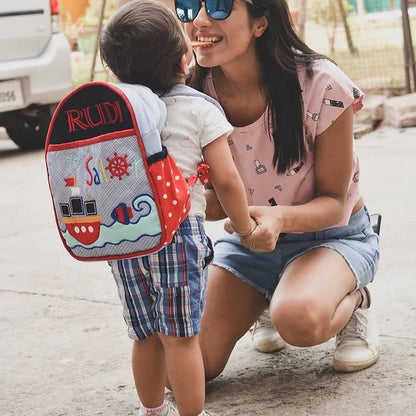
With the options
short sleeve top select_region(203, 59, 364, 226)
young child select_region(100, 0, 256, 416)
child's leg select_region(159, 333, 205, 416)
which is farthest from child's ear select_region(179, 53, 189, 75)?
child's leg select_region(159, 333, 205, 416)

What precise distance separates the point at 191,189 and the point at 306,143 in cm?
60

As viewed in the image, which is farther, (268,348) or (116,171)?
(268,348)

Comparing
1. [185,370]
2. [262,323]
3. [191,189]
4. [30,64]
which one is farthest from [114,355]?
[30,64]

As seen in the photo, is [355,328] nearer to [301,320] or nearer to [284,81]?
[301,320]

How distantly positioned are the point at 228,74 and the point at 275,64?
0.17 meters

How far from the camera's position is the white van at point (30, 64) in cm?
784

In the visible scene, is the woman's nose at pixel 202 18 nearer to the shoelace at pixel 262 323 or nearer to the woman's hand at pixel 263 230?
the woman's hand at pixel 263 230

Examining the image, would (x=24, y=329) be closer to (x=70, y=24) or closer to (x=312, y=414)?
(x=312, y=414)

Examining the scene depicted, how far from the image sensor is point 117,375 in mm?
3176

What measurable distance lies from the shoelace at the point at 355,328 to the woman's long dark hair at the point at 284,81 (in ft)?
1.74

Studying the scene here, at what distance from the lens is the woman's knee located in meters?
2.81

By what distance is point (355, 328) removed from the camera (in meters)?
3.09

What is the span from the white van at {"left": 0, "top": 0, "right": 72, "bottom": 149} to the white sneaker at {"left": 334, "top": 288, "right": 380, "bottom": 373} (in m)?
5.25

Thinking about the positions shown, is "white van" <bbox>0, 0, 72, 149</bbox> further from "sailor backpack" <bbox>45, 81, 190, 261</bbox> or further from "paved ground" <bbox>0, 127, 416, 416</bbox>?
"sailor backpack" <bbox>45, 81, 190, 261</bbox>
